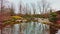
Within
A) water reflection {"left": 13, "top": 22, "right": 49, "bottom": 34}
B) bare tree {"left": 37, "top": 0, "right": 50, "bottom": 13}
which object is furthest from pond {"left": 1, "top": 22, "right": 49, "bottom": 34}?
bare tree {"left": 37, "top": 0, "right": 50, "bottom": 13}

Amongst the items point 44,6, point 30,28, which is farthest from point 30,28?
point 44,6

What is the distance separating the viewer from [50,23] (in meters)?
3.81

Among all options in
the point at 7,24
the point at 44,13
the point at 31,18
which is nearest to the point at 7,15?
the point at 7,24

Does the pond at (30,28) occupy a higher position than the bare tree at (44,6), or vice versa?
the bare tree at (44,6)

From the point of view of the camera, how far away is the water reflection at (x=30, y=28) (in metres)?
3.70

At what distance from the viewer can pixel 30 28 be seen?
3834 millimetres

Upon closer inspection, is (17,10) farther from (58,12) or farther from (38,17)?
(58,12)

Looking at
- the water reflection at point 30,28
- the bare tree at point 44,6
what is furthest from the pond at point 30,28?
the bare tree at point 44,6

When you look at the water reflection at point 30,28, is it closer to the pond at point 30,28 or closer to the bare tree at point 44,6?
the pond at point 30,28

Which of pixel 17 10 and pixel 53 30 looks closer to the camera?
pixel 53 30

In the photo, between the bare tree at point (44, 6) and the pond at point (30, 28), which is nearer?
the pond at point (30, 28)

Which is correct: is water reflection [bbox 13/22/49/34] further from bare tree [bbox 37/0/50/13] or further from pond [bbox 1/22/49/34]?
bare tree [bbox 37/0/50/13]

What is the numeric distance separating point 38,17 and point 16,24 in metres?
0.50

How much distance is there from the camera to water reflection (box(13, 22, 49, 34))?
12.1ft
